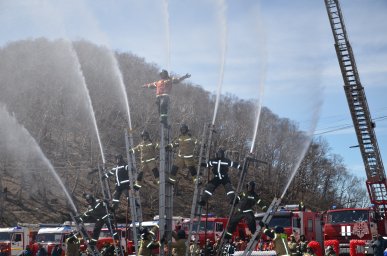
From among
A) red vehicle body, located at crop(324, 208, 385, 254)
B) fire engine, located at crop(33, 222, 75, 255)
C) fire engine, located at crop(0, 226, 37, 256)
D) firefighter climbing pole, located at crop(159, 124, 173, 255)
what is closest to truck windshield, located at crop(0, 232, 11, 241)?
fire engine, located at crop(0, 226, 37, 256)

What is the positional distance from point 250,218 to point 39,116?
124 feet

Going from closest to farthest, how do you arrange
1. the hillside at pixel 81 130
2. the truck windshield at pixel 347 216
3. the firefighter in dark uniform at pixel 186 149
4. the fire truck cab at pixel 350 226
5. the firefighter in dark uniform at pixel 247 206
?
the firefighter in dark uniform at pixel 186 149 < the firefighter in dark uniform at pixel 247 206 < the fire truck cab at pixel 350 226 < the truck windshield at pixel 347 216 < the hillside at pixel 81 130

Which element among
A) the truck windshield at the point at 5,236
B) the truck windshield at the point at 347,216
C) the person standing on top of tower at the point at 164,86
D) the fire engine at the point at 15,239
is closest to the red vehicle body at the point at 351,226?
the truck windshield at the point at 347,216

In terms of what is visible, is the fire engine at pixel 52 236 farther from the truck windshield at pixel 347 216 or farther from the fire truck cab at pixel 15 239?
the truck windshield at pixel 347 216

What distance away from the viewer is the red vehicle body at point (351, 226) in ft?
87.4

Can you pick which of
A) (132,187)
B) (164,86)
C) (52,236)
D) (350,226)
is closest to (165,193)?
(132,187)

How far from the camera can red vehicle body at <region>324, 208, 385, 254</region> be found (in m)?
26.6

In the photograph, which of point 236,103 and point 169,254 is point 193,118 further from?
point 169,254

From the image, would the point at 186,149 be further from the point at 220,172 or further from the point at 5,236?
the point at 5,236

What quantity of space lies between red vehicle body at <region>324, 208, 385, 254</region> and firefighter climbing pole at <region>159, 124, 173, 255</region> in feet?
47.1

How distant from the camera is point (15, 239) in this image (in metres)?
34.2

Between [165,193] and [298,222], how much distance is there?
15.8 m

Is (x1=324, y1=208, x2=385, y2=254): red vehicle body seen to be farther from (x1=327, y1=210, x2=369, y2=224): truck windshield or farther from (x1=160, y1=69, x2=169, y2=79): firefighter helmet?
(x1=160, y1=69, x2=169, y2=79): firefighter helmet

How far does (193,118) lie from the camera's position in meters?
51.8
